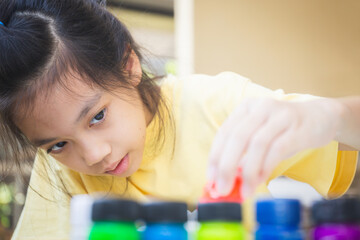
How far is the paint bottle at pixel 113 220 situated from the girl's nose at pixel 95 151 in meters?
0.34

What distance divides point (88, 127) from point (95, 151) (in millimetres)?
39

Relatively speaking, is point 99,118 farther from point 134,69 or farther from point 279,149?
point 279,149

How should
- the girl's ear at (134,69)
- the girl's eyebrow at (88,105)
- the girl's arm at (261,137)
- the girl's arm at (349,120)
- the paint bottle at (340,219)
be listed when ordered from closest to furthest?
the paint bottle at (340,219), the girl's arm at (261,137), the girl's arm at (349,120), the girl's eyebrow at (88,105), the girl's ear at (134,69)

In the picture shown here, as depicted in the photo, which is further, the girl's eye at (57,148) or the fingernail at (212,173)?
the girl's eye at (57,148)

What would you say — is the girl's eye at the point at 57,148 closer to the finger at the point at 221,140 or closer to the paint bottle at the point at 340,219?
the finger at the point at 221,140

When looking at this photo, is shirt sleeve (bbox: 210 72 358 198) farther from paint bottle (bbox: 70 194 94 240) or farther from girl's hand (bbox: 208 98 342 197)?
paint bottle (bbox: 70 194 94 240)

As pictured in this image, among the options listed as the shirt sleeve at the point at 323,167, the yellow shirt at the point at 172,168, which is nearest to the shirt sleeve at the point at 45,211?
the yellow shirt at the point at 172,168

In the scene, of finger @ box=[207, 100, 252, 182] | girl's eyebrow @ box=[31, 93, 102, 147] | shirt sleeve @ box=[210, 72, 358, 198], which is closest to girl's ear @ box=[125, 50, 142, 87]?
girl's eyebrow @ box=[31, 93, 102, 147]

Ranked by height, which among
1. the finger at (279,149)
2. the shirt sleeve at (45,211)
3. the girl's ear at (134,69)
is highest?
the girl's ear at (134,69)

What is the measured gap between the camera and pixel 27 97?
2.18ft

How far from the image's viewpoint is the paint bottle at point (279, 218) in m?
0.30

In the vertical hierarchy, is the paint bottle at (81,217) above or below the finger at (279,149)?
below

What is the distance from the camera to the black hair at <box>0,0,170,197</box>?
0.65 meters

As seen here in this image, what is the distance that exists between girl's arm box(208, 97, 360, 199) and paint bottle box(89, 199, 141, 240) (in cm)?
11
